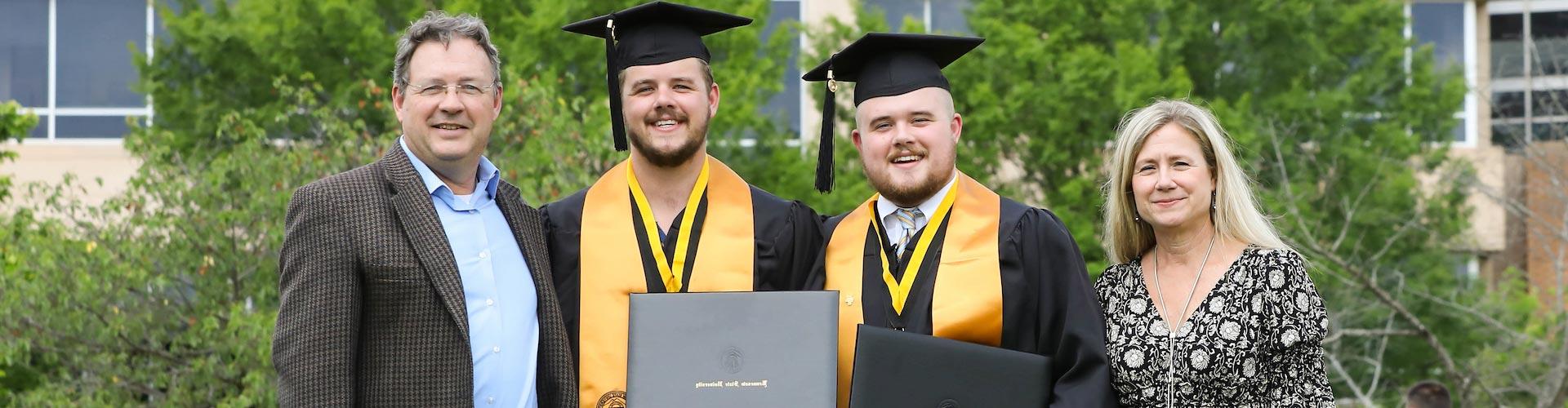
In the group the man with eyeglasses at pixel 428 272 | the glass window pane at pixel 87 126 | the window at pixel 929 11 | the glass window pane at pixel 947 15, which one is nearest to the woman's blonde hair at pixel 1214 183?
the man with eyeglasses at pixel 428 272

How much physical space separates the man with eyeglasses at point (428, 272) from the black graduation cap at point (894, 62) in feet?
3.41

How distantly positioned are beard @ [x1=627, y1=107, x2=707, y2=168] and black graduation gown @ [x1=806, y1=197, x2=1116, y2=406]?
19.3 inches

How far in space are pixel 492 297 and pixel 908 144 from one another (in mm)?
1221

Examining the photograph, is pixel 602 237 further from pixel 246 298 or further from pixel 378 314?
pixel 246 298

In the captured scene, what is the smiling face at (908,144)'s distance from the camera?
13.2ft

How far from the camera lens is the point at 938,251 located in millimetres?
4027

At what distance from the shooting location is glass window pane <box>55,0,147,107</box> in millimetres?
18578

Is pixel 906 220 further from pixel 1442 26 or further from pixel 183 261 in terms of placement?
pixel 1442 26

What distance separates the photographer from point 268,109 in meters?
13.7

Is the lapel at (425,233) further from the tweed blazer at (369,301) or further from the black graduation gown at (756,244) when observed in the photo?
the black graduation gown at (756,244)

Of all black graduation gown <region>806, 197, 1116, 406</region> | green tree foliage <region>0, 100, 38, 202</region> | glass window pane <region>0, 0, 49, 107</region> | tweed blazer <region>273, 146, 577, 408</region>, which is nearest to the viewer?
tweed blazer <region>273, 146, 577, 408</region>

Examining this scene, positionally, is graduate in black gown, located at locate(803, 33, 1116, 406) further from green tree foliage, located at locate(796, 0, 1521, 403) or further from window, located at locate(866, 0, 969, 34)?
window, located at locate(866, 0, 969, 34)

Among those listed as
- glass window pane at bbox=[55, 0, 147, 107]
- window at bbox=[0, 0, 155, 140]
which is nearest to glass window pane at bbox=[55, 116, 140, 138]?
window at bbox=[0, 0, 155, 140]

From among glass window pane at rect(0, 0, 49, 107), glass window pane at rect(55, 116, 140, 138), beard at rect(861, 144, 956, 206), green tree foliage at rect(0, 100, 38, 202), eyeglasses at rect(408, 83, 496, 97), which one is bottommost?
beard at rect(861, 144, 956, 206)
